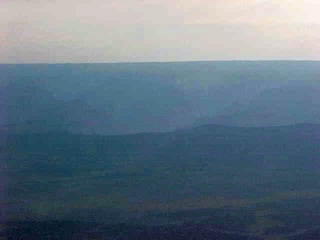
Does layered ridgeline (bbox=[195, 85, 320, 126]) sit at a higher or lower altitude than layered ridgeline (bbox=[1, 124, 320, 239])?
higher

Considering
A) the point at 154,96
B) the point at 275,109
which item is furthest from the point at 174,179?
the point at 275,109

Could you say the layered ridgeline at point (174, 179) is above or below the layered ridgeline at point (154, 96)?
below

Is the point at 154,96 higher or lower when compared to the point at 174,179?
higher

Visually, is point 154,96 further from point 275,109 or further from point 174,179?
point 275,109
